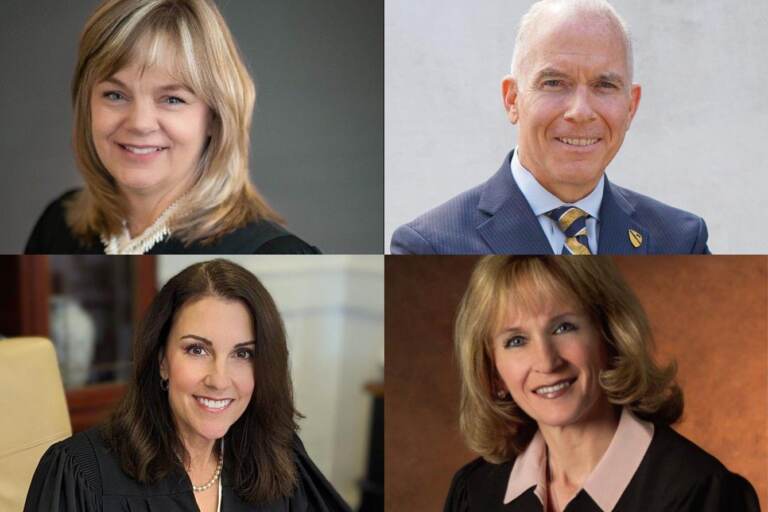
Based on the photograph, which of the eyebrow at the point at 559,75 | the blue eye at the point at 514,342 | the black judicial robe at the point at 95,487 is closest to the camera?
the black judicial robe at the point at 95,487

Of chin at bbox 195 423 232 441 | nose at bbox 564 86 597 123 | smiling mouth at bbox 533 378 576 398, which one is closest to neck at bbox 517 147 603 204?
nose at bbox 564 86 597 123

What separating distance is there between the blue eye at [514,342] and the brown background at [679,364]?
5.6 inches

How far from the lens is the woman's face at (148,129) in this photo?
87.5 inches

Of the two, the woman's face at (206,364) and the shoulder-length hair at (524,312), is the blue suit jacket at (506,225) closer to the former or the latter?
the shoulder-length hair at (524,312)

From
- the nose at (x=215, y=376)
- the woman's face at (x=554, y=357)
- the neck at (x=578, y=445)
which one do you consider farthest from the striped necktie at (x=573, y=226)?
the nose at (x=215, y=376)

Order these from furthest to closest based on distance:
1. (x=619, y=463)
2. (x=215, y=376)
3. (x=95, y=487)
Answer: (x=619, y=463)
(x=215, y=376)
(x=95, y=487)

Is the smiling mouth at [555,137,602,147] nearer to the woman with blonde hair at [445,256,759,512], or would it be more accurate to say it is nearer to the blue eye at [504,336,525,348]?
the woman with blonde hair at [445,256,759,512]

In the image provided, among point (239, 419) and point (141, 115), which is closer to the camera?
point (141, 115)

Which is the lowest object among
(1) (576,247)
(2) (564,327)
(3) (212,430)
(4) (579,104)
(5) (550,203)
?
(3) (212,430)

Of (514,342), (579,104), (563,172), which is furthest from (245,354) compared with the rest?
(579,104)

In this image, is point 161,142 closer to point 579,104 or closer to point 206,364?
point 206,364

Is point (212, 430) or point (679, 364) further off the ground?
point (679, 364)

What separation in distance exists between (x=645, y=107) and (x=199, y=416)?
1.29 metres

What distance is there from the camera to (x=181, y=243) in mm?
2293
